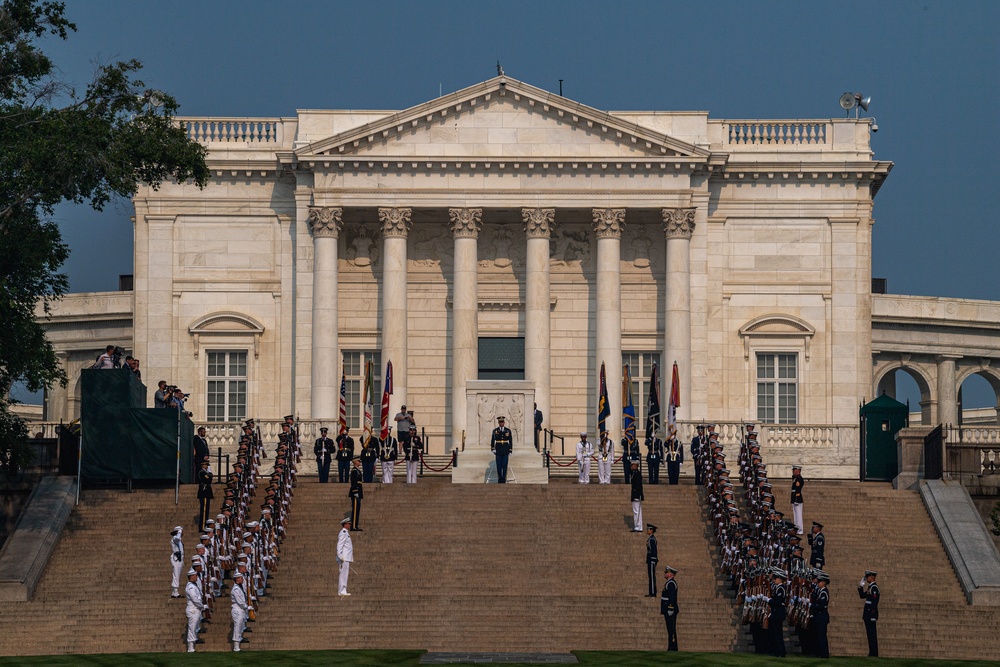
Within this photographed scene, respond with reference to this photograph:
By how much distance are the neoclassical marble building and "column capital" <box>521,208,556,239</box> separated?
0.21ft

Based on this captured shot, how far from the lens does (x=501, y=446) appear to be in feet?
173

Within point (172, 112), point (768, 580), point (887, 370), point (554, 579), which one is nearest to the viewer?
point (768, 580)

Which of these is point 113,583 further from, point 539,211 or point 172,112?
point 539,211

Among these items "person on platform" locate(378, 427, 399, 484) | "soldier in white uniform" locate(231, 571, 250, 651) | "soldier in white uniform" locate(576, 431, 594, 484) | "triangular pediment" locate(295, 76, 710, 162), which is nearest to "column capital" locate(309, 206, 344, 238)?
"triangular pediment" locate(295, 76, 710, 162)

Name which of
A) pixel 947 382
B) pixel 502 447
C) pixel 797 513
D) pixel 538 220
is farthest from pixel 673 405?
pixel 947 382

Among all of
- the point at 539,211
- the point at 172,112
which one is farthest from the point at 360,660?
the point at 539,211

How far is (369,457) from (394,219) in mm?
14577

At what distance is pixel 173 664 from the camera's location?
121 feet

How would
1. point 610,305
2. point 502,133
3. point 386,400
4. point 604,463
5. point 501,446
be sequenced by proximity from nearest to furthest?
point 501,446
point 604,463
point 386,400
point 610,305
point 502,133

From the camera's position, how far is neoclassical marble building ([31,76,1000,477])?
65312 millimetres

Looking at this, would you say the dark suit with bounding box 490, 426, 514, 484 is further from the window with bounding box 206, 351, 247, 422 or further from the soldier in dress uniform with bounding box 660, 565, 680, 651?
the window with bounding box 206, 351, 247, 422

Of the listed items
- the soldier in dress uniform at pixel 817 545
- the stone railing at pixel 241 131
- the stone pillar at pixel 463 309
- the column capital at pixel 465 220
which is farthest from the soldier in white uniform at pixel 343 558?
the stone railing at pixel 241 131

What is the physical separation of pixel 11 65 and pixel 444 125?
21.6 metres

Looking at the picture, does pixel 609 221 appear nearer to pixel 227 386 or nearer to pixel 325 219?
pixel 325 219
